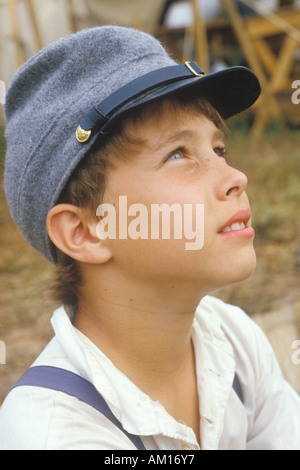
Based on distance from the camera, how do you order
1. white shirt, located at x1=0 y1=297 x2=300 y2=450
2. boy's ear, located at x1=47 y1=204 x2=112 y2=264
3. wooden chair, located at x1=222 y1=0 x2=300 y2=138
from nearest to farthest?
white shirt, located at x1=0 y1=297 x2=300 y2=450 → boy's ear, located at x1=47 y1=204 x2=112 y2=264 → wooden chair, located at x1=222 y1=0 x2=300 y2=138

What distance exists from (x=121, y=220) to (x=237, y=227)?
9.5 inches

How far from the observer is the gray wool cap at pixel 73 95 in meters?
1.08

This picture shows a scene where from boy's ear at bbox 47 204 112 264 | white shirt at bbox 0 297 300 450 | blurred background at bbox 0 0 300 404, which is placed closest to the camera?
white shirt at bbox 0 297 300 450

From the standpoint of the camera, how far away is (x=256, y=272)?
2.74 metres

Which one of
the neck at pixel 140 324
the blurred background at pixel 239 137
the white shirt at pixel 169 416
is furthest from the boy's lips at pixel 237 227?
the blurred background at pixel 239 137

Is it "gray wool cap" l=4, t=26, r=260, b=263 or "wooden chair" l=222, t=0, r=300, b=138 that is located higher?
"wooden chair" l=222, t=0, r=300, b=138

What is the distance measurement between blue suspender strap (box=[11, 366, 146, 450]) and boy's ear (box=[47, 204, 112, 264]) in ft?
0.80

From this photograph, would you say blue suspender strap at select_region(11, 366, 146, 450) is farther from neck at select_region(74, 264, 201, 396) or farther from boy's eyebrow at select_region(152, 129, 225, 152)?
boy's eyebrow at select_region(152, 129, 225, 152)

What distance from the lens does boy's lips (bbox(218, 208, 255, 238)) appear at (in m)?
1.11

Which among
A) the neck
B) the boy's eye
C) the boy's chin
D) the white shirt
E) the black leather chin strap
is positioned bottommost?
the white shirt

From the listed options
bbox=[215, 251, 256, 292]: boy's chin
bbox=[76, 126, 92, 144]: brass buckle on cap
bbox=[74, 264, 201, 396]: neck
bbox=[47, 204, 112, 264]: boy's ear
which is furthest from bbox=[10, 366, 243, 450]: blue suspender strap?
bbox=[76, 126, 92, 144]: brass buckle on cap

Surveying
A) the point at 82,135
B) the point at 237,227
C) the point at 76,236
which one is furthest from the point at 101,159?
the point at 237,227

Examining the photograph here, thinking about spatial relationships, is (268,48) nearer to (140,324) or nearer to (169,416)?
(140,324)

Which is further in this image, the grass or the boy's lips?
the grass
